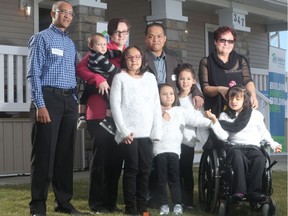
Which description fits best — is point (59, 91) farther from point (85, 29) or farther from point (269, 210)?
point (85, 29)

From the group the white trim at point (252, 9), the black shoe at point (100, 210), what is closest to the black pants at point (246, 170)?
the black shoe at point (100, 210)

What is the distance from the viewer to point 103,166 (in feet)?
16.5

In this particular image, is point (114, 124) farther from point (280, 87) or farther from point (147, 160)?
point (280, 87)

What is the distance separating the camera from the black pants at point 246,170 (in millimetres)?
4918

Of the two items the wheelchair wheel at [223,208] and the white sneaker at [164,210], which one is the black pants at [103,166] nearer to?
the white sneaker at [164,210]

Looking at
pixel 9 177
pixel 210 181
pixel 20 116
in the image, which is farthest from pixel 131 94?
pixel 20 116

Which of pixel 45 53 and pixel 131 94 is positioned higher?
pixel 45 53

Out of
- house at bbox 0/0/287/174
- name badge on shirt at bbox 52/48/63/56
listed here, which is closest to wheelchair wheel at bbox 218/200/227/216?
name badge on shirt at bbox 52/48/63/56

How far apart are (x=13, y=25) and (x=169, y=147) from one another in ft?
18.3

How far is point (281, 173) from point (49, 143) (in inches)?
197

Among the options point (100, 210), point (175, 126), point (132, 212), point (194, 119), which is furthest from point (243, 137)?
point (100, 210)

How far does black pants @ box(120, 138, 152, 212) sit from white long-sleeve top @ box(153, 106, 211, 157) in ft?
1.08

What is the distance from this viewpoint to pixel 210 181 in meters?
5.23

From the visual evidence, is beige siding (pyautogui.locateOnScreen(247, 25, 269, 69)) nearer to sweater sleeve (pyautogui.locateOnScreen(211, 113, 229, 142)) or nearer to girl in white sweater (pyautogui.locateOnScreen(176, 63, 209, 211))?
girl in white sweater (pyautogui.locateOnScreen(176, 63, 209, 211))
